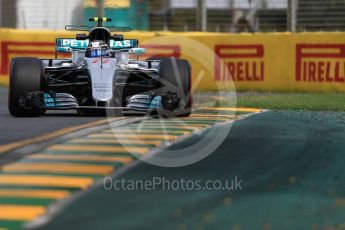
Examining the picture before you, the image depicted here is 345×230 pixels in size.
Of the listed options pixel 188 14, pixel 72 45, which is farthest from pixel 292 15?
pixel 72 45

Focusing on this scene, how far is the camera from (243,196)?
308 inches

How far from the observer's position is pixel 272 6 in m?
25.0

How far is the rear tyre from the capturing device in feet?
45.3

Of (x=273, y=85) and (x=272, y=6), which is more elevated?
(x=272, y=6)

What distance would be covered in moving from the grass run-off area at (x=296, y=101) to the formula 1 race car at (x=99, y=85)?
318cm

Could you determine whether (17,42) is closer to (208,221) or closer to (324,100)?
(324,100)

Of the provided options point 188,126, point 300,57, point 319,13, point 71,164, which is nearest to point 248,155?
point 71,164

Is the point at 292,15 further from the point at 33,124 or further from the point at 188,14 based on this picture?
the point at 33,124

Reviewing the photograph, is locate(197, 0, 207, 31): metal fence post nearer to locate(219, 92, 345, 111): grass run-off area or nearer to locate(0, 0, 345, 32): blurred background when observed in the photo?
locate(0, 0, 345, 32): blurred background

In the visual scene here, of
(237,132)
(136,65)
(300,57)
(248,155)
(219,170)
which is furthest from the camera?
(300,57)

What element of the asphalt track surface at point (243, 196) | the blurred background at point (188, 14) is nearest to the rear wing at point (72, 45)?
the asphalt track surface at point (243, 196)

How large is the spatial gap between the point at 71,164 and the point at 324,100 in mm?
10462

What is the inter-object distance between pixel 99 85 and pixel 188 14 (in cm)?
1300

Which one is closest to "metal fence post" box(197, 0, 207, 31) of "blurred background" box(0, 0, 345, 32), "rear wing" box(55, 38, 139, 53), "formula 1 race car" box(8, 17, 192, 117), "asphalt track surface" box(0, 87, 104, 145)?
"blurred background" box(0, 0, 345, 32)
